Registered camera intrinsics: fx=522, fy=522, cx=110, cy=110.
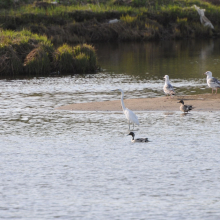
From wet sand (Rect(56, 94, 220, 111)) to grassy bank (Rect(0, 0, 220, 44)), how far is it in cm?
2595

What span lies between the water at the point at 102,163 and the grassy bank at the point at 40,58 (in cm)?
702

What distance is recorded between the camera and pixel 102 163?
41.9 feet

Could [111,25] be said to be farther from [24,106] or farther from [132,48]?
[24,106]

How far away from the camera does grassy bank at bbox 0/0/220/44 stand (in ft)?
160

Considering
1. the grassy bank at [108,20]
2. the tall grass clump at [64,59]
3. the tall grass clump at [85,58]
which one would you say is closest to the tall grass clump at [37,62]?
the tall grass clump at [64,59]

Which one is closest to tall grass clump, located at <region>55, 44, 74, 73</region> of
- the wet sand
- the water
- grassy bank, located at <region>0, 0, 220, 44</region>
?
the water

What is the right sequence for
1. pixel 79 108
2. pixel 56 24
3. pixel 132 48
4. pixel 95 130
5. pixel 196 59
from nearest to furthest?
pixel 95 130 < pixel 79 108 < pixel 196 59 < pixel 132 48 < pixel 56 24

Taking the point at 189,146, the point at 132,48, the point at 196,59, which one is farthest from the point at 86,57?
the point at 189,146

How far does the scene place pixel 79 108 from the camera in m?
20.0

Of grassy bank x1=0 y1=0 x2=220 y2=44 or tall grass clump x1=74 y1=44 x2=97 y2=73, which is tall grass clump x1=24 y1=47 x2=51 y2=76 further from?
grassy bank x1=0 y1=0 x2=220 y2=44

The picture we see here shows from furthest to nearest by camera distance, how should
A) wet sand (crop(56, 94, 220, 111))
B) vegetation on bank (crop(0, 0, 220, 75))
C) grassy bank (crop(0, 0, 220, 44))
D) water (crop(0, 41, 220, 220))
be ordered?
grassy bank (crop(0, 0, 220, 44))
vegetation on bank (crop(0, 0, 220, 75))
wet sand (crop(56, 94, 220, 111))
water (crop(0, 41, 220, 220))

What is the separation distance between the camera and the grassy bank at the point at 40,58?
2973cm

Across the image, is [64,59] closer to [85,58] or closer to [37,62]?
[85,58]

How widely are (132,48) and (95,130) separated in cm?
2899
